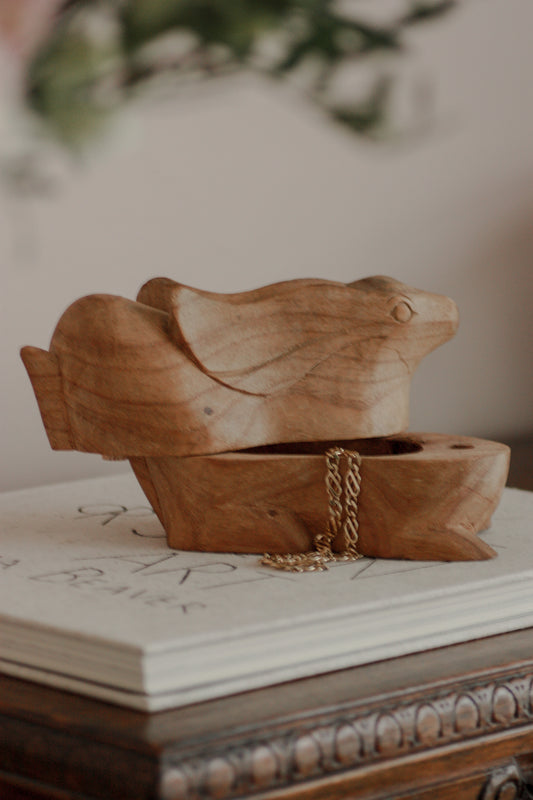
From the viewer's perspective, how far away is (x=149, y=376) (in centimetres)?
61

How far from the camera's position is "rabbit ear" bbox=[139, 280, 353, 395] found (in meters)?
0.63

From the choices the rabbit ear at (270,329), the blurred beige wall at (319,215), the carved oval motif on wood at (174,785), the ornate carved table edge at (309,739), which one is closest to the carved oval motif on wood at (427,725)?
the ornate carved table edge at (309,739)

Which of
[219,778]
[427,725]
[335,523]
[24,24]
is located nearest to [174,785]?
[219,778]

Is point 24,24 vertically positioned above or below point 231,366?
above

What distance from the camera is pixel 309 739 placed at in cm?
44

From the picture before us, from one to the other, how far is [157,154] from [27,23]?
0.17 metres

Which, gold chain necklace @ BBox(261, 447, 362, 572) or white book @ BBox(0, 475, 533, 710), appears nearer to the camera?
white book @ BBox(0, 475, 533, 710)

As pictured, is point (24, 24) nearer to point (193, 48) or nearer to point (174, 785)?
point (193, 48)

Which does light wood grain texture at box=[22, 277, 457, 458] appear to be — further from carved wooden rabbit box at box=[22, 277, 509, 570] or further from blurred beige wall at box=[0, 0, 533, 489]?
blurred beige wall at box=[0, 0, 533, 489]

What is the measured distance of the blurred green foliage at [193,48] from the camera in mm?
945

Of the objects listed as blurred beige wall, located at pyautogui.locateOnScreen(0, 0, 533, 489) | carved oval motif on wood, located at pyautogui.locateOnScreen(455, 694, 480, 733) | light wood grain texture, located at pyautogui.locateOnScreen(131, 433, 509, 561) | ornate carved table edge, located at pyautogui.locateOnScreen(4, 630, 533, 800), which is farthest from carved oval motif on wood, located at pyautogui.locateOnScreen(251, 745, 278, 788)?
blurred beige wall, located at pyautogui.locateOnScreen(0, 0, 533, 489)

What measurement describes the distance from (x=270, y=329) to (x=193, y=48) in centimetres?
48

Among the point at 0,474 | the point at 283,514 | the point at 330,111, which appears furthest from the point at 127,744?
the point at 330,111

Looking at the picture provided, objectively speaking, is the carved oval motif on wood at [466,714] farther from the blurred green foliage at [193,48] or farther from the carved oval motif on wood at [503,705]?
the blurred green foliage at [193,48]
